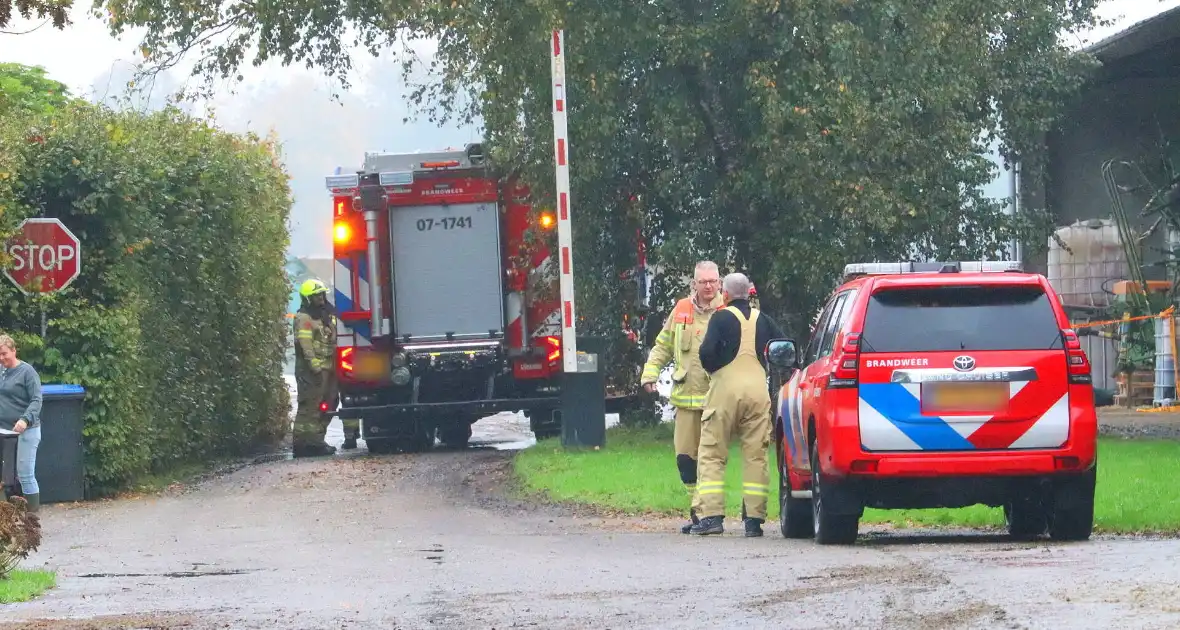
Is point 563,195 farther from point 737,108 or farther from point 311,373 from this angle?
point 311,373

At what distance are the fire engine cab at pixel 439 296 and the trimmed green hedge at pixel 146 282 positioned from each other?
1.30m

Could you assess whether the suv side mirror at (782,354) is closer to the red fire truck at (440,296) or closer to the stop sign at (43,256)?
the stop sign at (43,256)

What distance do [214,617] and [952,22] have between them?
38.0ft

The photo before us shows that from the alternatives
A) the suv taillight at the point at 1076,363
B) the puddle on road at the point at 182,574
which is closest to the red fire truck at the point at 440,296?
the puddle on road at the point at 182,574

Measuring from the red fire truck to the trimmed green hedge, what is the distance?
1274 millimetres

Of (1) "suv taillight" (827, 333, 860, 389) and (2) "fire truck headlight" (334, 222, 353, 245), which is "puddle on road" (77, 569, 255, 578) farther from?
(2) "fire truck headlight" (334, 222, 353, 245)

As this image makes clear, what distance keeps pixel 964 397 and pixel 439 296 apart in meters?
11.0

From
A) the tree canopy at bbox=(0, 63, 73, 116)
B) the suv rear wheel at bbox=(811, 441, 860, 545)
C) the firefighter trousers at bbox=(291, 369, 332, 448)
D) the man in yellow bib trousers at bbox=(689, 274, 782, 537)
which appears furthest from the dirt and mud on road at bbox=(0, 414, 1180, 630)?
the tree canopy at bbox=(0, 63, 73, 116)

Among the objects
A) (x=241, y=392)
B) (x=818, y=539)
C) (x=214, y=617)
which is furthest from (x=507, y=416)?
(x=214, y=617)

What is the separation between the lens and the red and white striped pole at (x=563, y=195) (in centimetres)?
1748

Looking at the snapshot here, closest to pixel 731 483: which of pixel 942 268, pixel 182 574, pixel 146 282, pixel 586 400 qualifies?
pixel 586 400

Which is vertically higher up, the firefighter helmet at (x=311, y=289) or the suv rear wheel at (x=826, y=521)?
the firefighter helmet at (x=311, y=289)

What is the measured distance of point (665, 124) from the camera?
18078 mm

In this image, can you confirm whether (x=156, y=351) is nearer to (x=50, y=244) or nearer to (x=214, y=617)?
(x=50, y=244)
